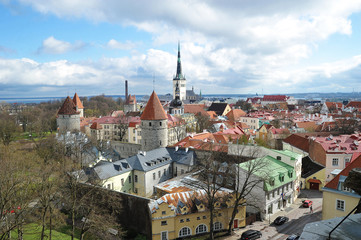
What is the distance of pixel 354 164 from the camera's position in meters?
19.8

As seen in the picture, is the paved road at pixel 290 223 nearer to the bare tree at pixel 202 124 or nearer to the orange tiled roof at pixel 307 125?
the orange tiled roof at pixel 307 125

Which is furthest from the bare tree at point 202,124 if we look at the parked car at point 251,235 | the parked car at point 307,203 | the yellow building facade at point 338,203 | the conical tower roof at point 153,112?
the yellow building facade at point 338,203

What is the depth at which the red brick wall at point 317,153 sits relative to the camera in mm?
29438

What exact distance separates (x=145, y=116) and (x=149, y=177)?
9.49 m

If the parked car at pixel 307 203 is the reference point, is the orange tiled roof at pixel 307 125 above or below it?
above

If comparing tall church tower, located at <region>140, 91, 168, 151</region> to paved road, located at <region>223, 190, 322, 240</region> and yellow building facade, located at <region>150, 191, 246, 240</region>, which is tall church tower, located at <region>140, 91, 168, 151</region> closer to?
yellow building facade, located at <region>150, 191, 246, 240</region>

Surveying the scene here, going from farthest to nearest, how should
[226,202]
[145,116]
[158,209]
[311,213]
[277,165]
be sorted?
[145,116], [277,165], [311,213], [226,202], [158,209]

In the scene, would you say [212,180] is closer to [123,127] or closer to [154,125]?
[154,125]

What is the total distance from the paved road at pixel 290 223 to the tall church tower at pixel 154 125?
16.5 meters

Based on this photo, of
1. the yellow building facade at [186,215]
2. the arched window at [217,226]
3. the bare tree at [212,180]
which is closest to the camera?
the bare tree at [212,180]

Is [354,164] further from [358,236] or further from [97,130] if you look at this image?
[97,130]

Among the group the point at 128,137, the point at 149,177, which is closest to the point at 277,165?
the point at 149,177

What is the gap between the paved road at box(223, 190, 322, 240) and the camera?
19719mm

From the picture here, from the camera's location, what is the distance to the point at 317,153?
30703 mm
